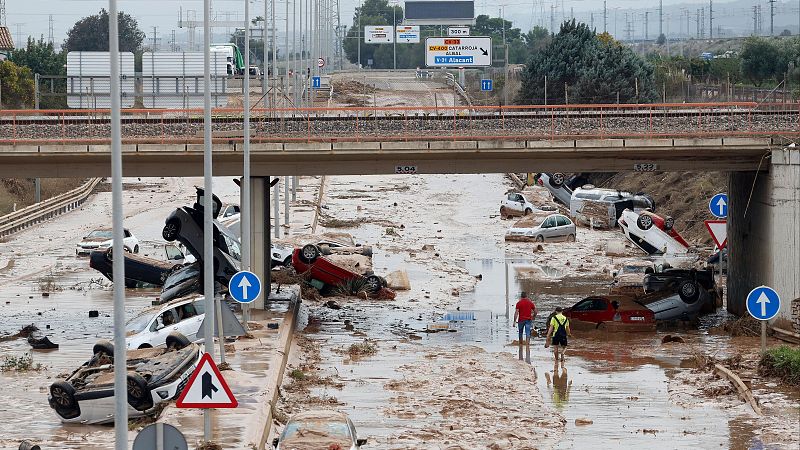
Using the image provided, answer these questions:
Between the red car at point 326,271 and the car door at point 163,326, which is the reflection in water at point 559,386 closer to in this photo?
the car door at point 163,326

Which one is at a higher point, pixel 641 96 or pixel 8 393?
pixel 641 96

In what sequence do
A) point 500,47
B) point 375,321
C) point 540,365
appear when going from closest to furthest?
point 540,365
point 375,321
point 500,47

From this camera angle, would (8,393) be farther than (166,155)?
No

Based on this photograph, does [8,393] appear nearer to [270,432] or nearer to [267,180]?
[270,432]

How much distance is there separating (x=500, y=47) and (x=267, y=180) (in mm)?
140437

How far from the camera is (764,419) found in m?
23.0

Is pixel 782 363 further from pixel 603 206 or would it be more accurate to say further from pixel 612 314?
pixel 603 206

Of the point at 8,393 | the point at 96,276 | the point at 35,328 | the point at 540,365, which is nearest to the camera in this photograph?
the point at 8,393

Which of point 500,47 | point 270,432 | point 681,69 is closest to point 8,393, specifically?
point 270,432

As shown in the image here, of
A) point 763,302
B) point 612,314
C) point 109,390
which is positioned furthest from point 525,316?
point 109,390

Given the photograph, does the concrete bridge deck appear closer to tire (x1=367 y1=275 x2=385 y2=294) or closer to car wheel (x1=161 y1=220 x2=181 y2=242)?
car wheel (x1=161 y1=220 x2=181 y2=242)

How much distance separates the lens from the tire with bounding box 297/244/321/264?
39906mm

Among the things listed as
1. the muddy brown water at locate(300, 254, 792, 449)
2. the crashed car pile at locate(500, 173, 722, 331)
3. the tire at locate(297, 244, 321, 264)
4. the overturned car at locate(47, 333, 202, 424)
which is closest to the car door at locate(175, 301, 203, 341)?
the muddy brown water at locate(300, 254, 792, 449)

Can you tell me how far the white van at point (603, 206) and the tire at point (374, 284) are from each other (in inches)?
828
